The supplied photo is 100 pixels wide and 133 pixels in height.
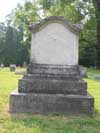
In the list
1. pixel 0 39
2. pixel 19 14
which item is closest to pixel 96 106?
pixel 19 14

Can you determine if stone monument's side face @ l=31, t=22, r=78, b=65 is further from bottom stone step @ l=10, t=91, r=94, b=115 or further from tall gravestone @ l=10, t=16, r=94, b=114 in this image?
bottom stone step @ l=10, t=91, r=94, b=115

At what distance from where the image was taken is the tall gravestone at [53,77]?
299 inches

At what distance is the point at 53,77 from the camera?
8.13m

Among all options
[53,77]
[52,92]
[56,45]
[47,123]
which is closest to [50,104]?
[52,92]

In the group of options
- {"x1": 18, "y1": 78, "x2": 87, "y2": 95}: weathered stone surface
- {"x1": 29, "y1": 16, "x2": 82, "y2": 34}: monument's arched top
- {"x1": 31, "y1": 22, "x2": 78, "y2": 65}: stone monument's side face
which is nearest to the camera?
{"x1": 18, "y1": 78, "x2": 87, "y2": 95}: weathered stone surface

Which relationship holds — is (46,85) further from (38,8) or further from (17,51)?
(17,51)

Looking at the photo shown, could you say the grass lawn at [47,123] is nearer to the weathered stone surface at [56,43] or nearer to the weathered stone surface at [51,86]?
the weathered stone surface at [51,86]

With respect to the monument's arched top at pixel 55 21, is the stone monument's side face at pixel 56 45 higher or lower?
lower

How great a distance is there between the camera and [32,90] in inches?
315

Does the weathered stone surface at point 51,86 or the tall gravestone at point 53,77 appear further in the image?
the weathered stone surface at point 51,86

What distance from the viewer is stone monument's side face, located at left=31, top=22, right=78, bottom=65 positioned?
8383mm

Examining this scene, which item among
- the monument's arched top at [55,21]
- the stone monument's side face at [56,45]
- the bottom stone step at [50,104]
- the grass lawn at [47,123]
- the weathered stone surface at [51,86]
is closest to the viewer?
the grass lawn at [47,123]

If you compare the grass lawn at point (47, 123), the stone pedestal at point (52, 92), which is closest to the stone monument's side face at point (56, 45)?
the stone pedestal at point (52, 92)

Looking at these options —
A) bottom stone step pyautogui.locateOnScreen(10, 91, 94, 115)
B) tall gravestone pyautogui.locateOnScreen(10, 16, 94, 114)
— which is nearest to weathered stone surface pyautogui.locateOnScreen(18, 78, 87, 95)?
tall gravestone pyautogui.locateOnScreen(10, 16, 94, 114)
